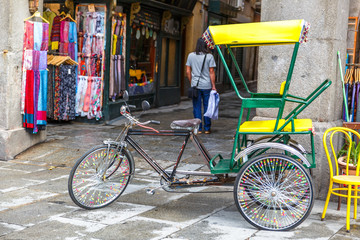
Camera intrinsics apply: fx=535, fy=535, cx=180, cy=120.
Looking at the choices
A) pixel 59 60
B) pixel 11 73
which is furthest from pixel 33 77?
pixel 59 60

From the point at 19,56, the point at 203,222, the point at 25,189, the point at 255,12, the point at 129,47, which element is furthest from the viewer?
the point at 255,12

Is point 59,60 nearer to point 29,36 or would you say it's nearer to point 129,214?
point 29,36

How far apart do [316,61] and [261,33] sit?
1.49 metres

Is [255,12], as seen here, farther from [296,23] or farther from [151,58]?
[296,23]

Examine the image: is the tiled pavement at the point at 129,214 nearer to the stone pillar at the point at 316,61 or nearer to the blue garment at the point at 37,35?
the stone pillar at the point at 316,61

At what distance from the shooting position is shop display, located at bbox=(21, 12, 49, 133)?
27.6ft

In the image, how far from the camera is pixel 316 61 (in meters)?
6.32

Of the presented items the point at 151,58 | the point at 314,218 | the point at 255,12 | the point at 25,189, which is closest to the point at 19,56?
the point at 25,189

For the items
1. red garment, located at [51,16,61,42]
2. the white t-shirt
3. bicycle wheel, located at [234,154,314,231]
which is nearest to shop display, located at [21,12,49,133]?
red garment, located at [51,16,61,42]

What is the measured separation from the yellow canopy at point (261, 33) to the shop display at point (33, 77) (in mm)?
4113

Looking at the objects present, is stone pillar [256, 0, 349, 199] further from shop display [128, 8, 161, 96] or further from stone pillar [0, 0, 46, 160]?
shop display [128, 8, 161, 96]

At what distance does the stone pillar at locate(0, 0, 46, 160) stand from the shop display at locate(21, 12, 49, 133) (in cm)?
9

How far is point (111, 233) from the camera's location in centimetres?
487

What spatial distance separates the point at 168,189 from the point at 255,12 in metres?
23.0
